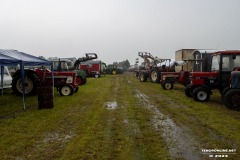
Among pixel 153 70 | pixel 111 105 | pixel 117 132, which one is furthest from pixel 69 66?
pixel 117 132

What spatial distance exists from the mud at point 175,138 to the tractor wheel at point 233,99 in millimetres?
2598

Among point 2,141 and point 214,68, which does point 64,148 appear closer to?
point 2,141

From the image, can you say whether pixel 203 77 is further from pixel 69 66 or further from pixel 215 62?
pixel 69 66

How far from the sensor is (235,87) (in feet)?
31.3

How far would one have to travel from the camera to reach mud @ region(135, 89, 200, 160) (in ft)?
15.8

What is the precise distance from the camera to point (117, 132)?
6.23m

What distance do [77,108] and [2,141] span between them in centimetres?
404

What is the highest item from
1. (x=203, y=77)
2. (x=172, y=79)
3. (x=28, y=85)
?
(x=203, y=77)

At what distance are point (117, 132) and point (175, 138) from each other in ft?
4.40

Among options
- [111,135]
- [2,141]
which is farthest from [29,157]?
[111,135]

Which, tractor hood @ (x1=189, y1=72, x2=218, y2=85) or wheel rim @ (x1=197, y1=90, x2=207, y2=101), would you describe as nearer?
wheel rim @ (x1=197, y1=90, x2=207, y2=101)

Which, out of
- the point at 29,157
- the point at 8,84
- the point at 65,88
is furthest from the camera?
the point at 8,84

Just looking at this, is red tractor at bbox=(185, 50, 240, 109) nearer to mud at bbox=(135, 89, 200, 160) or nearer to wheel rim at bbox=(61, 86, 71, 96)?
mud at bbox=(135, 89, 200, 160)

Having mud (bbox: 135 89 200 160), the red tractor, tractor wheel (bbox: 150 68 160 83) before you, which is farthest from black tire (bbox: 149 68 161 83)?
mud (bbox: 135 89 200 160)
